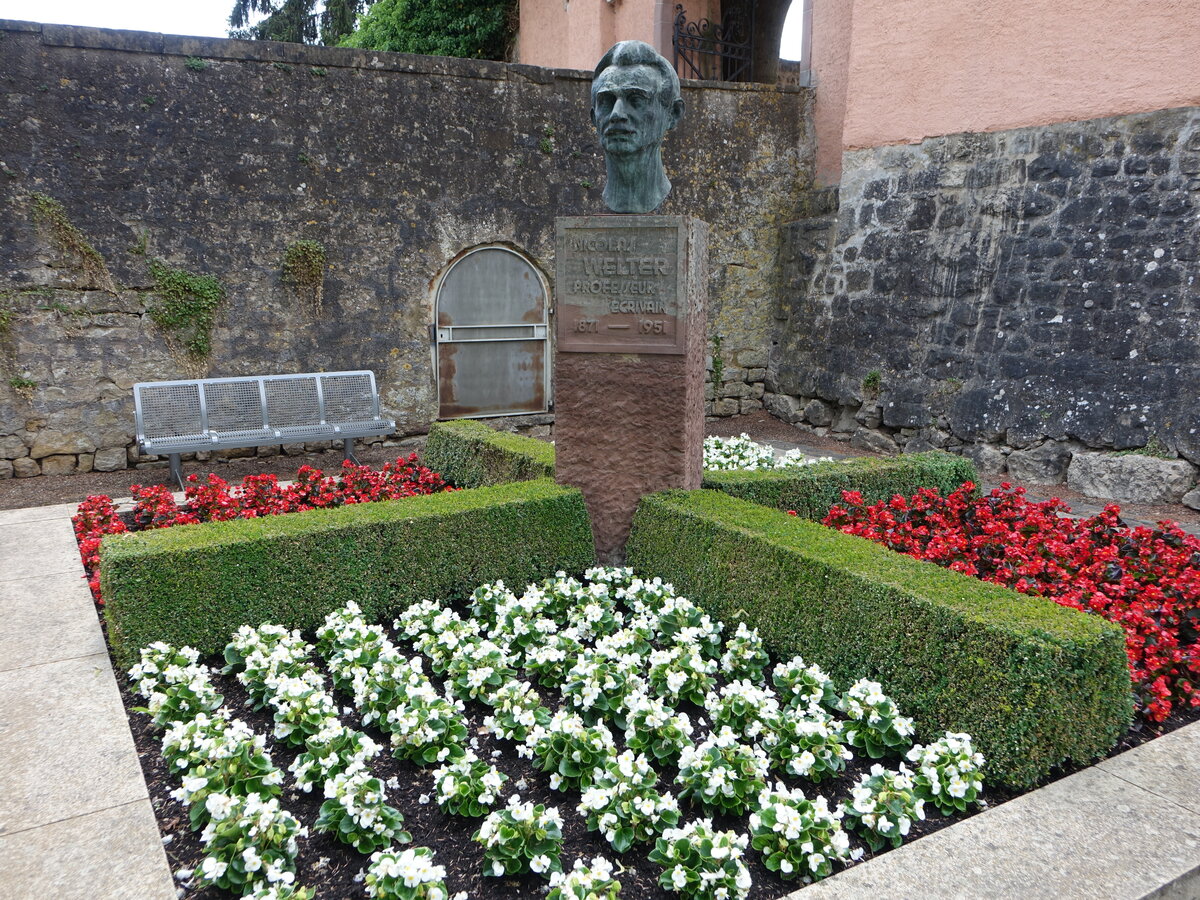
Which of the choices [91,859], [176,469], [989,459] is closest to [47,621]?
[91,859]

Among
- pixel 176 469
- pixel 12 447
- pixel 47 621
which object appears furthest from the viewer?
pixel 12 447

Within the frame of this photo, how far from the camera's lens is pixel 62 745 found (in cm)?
271

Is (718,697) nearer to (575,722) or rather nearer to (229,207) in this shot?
(575,722)

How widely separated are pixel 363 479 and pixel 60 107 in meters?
3.81

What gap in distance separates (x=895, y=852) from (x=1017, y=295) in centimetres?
590

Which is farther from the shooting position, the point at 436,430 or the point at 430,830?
the point at 436,430

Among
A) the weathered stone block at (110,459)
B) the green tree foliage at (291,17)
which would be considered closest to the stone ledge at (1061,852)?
the weathered stone block at (110,459)

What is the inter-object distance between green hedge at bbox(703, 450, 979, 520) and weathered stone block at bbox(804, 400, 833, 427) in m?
3.40

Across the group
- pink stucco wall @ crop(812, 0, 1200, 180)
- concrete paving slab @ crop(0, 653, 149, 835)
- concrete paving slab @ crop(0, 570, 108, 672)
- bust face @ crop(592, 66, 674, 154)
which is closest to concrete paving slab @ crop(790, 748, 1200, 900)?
concrete paving slab @ crop(0, 653, 149, 835)

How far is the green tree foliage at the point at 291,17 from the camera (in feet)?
63.2

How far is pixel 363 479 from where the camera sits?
5.74m

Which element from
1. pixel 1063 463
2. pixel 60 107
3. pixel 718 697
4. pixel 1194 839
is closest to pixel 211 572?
pixel 718 697

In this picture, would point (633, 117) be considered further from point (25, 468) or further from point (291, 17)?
point (291, 17)

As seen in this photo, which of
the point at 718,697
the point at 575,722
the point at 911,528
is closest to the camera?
the point at 575,722
